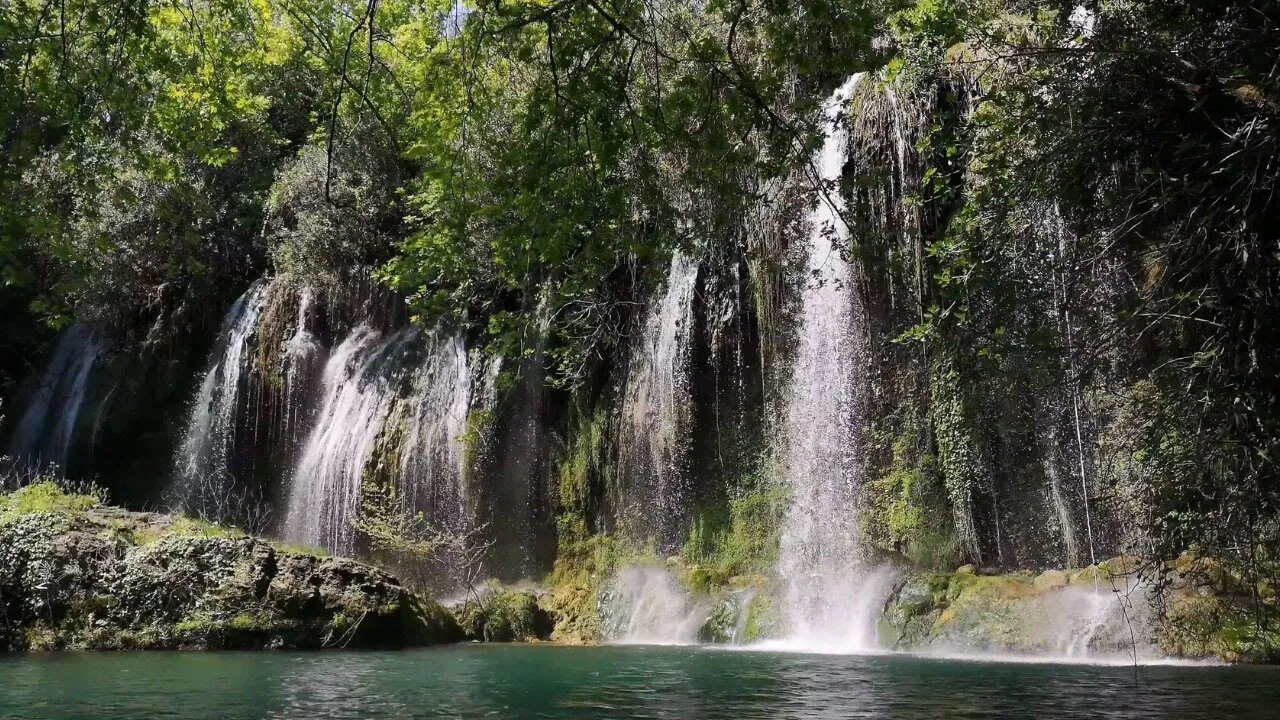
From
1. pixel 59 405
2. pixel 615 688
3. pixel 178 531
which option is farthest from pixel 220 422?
pixel 615 688

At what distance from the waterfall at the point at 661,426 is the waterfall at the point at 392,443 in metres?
2.79

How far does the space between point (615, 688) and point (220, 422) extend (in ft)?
46.5

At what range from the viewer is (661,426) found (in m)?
15.5

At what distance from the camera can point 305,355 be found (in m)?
19.2

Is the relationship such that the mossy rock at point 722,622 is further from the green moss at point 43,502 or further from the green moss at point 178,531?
the green moss at point 43,502

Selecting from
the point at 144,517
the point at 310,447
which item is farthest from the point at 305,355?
the point at 144,517

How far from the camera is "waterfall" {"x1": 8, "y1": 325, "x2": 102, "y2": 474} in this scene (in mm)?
20734

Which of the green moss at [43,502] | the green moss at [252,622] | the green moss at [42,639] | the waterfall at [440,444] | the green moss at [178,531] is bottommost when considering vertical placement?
the green moss at [42,639]

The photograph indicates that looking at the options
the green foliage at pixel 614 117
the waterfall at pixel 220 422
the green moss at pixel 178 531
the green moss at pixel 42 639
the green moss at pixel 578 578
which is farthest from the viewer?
the waterfall at pixel 220 422

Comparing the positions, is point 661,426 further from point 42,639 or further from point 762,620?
point 42,639

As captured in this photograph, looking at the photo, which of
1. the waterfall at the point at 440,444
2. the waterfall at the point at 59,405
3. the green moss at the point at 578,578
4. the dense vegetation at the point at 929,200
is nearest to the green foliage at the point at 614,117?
the dense vegetation at the point at 929,200

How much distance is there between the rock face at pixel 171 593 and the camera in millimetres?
11336

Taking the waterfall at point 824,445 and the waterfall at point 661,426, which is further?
the waterfall at point 661,426

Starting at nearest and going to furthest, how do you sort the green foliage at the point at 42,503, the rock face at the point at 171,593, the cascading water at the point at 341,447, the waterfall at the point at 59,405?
the rock face at the point at 171,593 < the green foliage at the point at 42,503 < the cascading water at the point at 341,447 < the waterfall at the point at 59,405
